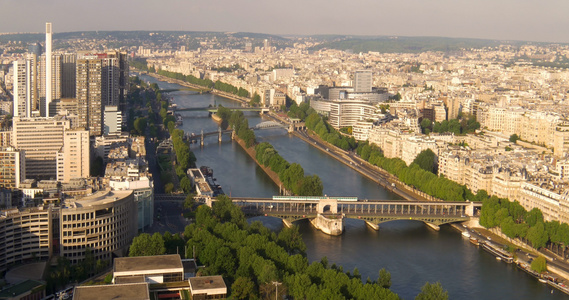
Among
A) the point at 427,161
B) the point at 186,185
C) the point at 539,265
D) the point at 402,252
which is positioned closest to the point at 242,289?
the point at 402,252

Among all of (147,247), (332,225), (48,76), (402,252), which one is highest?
(48,76)

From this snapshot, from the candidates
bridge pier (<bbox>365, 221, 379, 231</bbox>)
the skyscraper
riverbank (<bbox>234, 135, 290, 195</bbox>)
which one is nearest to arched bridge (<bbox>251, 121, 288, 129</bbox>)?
riverbank (<bbox>234, 135, 290, 195</bbox>)

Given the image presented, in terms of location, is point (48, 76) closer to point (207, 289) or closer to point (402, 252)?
point (402, 252)

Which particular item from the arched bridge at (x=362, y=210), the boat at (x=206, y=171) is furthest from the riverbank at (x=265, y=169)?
the arched bridge at (x=362, y=210)

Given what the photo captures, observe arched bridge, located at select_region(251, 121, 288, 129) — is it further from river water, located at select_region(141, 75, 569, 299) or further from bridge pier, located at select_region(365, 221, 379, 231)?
bridge pier, located at select_region(365, 221, 379, 231)

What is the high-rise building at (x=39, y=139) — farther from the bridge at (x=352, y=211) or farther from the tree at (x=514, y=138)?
the tree at (x=514, y=138)

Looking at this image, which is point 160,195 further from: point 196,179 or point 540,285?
point 540,285
